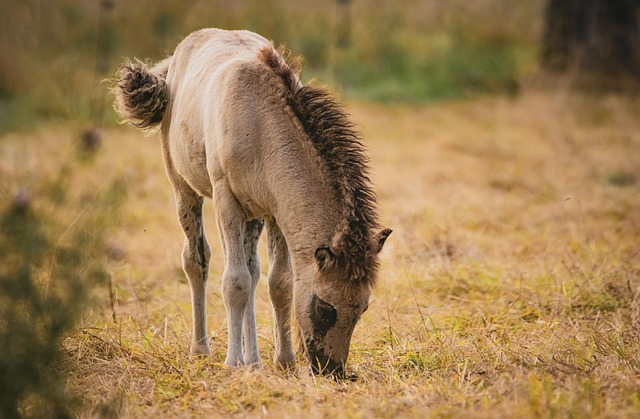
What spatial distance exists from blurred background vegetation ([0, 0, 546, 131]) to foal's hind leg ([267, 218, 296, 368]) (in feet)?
37.8

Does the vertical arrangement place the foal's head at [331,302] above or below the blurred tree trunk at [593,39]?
above

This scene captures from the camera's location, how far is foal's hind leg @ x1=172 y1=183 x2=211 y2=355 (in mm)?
6176

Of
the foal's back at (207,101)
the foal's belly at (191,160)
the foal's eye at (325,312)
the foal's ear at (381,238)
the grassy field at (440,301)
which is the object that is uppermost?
the foal's back at (207,101)

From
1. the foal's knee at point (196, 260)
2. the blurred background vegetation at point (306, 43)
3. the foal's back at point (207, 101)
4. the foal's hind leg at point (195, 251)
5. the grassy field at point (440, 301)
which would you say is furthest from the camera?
the blurred background vegetation at point (306, 43)

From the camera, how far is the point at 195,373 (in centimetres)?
527

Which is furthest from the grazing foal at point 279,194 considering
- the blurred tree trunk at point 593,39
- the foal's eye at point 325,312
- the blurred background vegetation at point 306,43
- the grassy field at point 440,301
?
the blurred tree trunk at point 593,39

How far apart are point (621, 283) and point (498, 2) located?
18.9m

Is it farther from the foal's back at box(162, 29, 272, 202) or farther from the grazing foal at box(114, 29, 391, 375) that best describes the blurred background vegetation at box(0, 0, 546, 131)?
the grazing foal at box(114, 29, 391, 375)

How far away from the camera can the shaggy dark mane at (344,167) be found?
193 inches

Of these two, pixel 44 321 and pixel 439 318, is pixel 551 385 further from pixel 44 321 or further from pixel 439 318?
pixel 44 321

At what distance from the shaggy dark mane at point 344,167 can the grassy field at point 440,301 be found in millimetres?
772

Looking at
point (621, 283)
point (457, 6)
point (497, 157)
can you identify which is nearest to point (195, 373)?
point (621, 283)

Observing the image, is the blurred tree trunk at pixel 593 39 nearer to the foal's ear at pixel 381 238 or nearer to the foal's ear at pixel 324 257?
the foal's ear at pixel 381 238

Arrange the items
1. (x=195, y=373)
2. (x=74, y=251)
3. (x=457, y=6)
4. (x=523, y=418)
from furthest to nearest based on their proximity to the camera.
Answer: (x=457, y=6)
(x=195, y=373)
(x=74, y=251)
(x=523, y=418)
